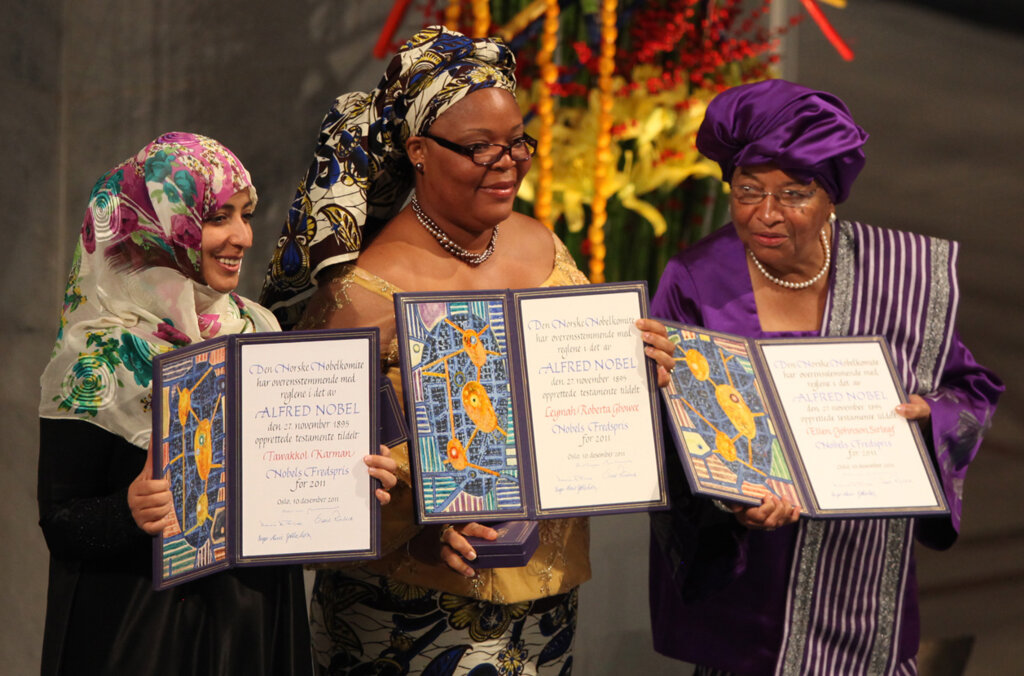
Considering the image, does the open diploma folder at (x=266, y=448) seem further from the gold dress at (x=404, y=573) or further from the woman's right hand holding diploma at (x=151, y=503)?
the gold dress at (x=404, y=573)

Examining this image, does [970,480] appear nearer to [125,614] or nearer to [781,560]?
[781,560]

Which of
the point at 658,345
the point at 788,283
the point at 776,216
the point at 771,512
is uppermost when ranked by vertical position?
the point at 776,216

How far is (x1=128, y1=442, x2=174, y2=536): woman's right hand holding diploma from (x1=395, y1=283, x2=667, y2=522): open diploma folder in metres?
0.44

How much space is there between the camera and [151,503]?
196 centimetres

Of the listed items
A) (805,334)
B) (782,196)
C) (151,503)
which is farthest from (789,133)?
(151,503)

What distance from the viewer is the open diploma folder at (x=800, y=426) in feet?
7.54

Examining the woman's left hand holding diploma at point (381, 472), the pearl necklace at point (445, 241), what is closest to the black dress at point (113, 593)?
the woman's left hand holding diploma at point (381, 472)

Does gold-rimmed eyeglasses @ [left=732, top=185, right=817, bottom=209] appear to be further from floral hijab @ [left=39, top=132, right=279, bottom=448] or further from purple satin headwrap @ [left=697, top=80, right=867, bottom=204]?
floral hijab @ [left=39, top=132, right=279, bottom=448]

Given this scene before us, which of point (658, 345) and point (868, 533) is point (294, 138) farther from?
point (868, 533)

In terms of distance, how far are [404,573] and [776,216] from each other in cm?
109

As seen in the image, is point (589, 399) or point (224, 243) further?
point (589, 399)

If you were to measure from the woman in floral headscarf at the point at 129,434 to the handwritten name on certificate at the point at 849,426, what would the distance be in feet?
3.63

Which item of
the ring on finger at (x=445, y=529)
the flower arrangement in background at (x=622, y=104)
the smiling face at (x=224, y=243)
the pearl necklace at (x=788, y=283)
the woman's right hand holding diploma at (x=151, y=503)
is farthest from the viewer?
the flower arrangement in background at (x=622, y=104)

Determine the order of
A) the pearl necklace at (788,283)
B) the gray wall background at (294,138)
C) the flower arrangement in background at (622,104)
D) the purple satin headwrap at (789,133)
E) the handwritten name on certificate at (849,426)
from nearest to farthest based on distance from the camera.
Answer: the handwritten name on certificate at (849,426) < the purple satin headwrap at (789,133) < the pearl necklace at (788,283) < the flower arrangement in background at (622,104) < the gray wall background at (294,138)
